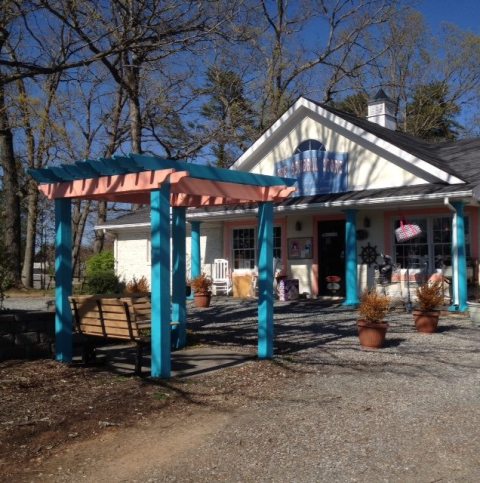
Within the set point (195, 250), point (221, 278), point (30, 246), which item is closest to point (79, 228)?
point (30, 246)

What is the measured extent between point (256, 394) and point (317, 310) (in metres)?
8.30

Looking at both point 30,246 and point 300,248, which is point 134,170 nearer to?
point 300,248

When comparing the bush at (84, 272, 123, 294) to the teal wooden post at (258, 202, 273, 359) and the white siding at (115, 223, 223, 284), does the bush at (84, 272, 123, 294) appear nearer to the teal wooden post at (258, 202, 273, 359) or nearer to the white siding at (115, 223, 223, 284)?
the white siding at (115, 223, 223, 284)

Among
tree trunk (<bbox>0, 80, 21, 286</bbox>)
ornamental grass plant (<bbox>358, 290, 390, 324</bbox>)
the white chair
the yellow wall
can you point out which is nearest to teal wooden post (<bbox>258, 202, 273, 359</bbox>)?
ornamental grass plant (<bbox>358, 290, 390, 324</bbox>)

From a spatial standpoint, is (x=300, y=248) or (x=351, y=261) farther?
(x=300, y=248)

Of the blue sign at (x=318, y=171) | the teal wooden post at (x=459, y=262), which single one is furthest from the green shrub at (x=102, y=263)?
the teal wooden post at (x=459, y=262)

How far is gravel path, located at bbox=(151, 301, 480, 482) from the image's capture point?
13.9 feet

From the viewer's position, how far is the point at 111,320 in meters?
7.49

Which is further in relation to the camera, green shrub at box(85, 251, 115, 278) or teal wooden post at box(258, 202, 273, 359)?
green shrub at box(85, 251, 115, 278)

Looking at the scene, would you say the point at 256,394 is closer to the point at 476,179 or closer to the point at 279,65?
the point at 476,179

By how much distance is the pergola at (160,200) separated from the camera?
6.95m

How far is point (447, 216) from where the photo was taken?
14906mm

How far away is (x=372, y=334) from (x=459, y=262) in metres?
5.28

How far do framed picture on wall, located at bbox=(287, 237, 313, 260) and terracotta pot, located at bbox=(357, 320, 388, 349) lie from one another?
827cm
